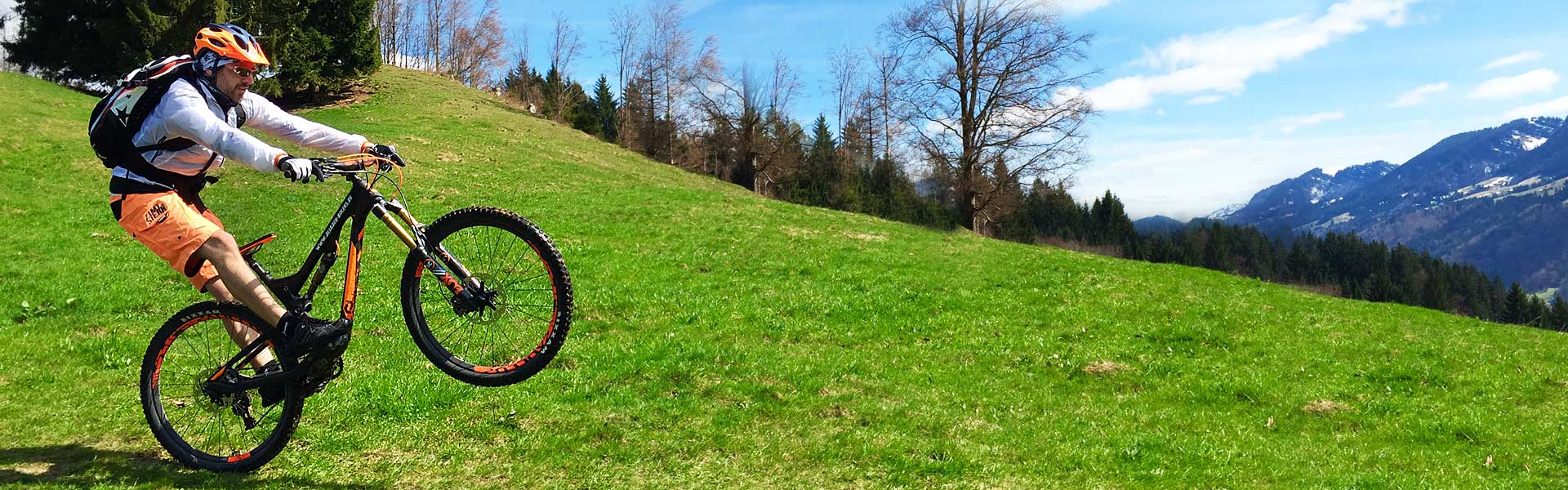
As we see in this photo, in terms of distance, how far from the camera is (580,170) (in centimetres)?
4206

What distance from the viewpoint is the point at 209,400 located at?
6.36m

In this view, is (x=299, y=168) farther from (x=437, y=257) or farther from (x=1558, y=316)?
(x=1558, y=316)

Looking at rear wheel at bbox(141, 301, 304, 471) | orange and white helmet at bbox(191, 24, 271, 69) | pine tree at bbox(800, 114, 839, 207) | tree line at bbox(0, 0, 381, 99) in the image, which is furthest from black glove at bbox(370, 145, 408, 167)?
pine tree at bbox(800, 114, 839, 207)

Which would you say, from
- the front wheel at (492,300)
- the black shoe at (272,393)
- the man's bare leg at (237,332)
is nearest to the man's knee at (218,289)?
the man's bare leg at (237,332)

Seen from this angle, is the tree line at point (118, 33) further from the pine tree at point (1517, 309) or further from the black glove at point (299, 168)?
the pine tree at point (1517, 309)

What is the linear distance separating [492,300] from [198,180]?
8.29ft

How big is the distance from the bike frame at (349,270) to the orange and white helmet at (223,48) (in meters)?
1.12

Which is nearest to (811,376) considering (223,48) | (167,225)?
(167,225)

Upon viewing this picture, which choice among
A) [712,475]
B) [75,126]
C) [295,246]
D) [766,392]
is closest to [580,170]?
[75,126]

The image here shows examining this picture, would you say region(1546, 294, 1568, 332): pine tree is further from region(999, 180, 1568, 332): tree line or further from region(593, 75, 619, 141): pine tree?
region(593, 75, 619, 141): pine tree

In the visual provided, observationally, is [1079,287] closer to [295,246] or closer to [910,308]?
[910,308]

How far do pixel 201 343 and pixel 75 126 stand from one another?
115 feet

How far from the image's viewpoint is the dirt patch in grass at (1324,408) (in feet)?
40.7

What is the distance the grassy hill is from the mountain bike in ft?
1.57
